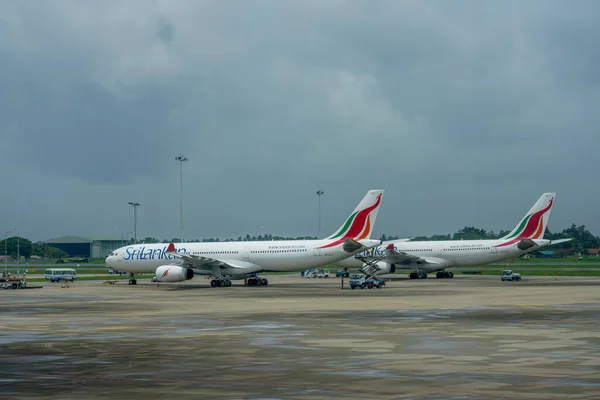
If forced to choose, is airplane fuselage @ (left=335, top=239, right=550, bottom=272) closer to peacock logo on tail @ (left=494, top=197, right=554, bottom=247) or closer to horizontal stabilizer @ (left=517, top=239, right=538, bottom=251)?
horizontal stabilizer @ (left=517, top=239, right=538, bottom=251)

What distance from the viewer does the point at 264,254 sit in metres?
82.2

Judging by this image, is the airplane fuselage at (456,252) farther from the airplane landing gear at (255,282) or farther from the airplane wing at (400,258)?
the airplane landing gear at (255,282)

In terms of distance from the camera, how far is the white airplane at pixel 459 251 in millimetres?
99500

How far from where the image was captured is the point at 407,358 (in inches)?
1001

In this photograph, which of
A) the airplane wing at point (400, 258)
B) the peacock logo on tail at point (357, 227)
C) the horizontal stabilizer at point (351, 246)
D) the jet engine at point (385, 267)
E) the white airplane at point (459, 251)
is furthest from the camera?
the airplane wing at point (400, 258)

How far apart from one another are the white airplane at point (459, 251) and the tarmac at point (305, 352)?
48.6m

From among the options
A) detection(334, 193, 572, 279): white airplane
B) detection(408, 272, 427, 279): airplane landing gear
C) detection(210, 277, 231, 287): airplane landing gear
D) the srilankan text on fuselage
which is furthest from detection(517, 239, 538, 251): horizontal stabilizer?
the srilankan text on fuselage

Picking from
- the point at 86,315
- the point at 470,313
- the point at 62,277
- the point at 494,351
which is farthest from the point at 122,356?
the point at 62,277

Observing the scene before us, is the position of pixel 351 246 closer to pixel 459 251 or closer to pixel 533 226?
pixel 459 251

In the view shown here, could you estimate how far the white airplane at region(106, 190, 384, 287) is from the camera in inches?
3130

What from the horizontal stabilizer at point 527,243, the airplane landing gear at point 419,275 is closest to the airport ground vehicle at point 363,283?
the horizontal stabilizer at point 527,243

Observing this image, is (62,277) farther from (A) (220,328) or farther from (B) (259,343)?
(B) (259,343)

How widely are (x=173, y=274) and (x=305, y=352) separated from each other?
5630 cm

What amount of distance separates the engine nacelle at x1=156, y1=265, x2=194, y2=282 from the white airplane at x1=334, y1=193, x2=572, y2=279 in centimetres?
2235
